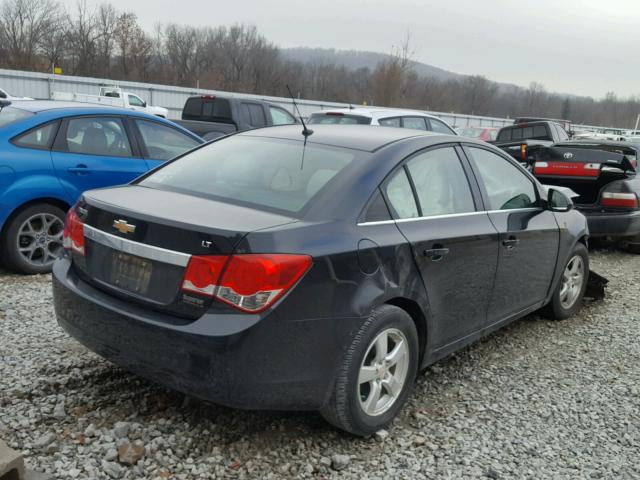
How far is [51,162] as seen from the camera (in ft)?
18.1

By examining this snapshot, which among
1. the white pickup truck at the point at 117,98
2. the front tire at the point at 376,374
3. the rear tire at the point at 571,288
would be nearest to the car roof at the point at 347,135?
the front tire at the point at 376,374

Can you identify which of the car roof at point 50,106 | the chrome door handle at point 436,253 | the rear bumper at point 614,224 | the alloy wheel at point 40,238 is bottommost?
the alloy wheel at point 40,238

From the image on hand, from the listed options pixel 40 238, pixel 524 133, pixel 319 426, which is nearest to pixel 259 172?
pixel 319 426

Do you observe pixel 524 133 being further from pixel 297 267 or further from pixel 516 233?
pixel 297 267

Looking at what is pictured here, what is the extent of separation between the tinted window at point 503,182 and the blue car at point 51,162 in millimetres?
3594

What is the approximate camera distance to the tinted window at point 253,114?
13.1m

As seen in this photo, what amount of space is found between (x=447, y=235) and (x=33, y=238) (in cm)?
395

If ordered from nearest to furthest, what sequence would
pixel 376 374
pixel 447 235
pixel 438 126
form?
pixel 376 374 < pixel 447 235 < pixel 438 126

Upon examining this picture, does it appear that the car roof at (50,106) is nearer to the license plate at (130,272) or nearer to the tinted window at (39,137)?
the tinted window at (39,137)

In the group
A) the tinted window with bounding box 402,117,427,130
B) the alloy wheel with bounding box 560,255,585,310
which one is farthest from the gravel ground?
the tinted window with bounding box 402,117,427,130

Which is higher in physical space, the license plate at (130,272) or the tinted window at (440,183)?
the tinted window at (440,183)

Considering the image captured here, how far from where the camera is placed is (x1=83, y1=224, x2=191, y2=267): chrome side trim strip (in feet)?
8.75

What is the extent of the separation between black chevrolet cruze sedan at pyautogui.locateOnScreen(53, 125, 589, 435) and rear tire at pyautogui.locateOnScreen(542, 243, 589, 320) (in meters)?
1.24

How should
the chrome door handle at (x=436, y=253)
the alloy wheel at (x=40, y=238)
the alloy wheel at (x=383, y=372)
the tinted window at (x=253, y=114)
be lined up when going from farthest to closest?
1. the tinted window at (x=253, y=114)
2. the alloy wheel at (x=40, y=238)
3. the chrome door handle at (x=436, y=253)
4. the alloy wheel at (x=383, y=372)
